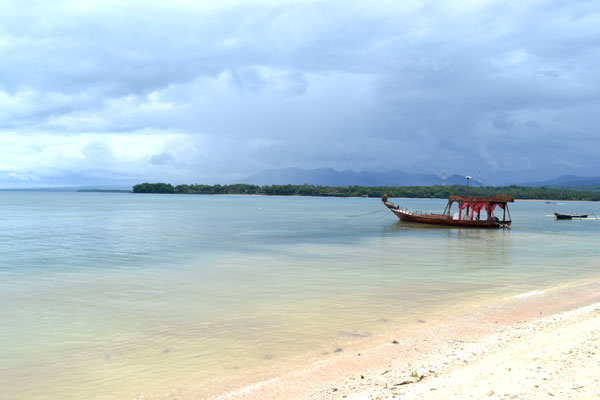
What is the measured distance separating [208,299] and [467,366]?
984 cm

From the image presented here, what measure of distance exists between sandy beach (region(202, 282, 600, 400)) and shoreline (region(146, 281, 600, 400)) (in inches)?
0.6

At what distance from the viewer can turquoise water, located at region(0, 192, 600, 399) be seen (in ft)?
31.2

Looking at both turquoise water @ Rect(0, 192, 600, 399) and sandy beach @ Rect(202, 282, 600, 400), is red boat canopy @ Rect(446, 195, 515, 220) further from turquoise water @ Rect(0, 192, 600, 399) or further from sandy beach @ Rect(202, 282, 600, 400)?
sandy beach @ Rect(202, 282, 600, 400)

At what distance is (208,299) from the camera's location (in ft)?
51.6

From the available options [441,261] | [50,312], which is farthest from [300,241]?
[50,312]

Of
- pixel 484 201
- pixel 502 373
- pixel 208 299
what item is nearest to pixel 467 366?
pixel 502 373

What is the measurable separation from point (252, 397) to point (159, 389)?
6.20 ft

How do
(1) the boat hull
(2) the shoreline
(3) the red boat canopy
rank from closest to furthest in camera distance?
1. (2) the shoreline
2. (3) the red boat canopy
3. (1) the boat hull

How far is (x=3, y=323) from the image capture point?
12.7 meters

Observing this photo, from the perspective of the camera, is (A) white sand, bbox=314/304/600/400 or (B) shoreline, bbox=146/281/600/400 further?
(B) shoreline, bbox=146/281/600/400

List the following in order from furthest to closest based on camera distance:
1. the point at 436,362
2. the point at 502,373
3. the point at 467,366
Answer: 1. the point at 436,362
2. the point at 467,366
3. the point at 502,373

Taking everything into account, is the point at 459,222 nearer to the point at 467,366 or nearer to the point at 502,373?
the point at 467,366

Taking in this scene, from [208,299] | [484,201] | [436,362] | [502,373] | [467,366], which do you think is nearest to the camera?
[502,373]

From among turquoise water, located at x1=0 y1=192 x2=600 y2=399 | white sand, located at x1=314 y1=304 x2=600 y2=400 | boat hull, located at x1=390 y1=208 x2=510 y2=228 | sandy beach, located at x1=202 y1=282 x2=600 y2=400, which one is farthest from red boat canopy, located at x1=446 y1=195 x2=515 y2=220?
white sand, located at x1=314 y1=304 x2=600 y2=400
